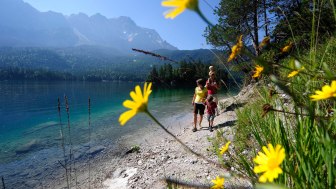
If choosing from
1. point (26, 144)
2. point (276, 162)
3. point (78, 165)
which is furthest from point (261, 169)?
point (26, 144)

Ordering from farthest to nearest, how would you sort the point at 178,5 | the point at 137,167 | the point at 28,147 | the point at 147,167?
the point at 28,147 → the point at 137,167 → the point at 147,167 → the point at 178,5

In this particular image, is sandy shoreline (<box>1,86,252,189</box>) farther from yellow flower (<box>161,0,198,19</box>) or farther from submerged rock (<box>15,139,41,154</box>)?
yellow flower (<box>161,0,198,19</box>)

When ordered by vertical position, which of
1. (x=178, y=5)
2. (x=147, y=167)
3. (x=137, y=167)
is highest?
(x=178, y=5)

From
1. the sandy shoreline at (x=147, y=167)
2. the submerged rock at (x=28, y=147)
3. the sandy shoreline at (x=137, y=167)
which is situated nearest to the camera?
the sandy shoreline at (x=147, y=167)

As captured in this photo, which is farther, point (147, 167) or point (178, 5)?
point (147, 167)

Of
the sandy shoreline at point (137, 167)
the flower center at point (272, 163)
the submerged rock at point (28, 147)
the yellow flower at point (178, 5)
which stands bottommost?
the submerged rock at point (28, 147)

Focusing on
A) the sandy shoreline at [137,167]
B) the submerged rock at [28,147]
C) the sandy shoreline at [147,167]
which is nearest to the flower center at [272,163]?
the sandy shoreline at [147,167]

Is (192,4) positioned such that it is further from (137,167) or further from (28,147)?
(28,147)

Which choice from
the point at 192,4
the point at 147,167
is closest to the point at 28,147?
the point at 147,167

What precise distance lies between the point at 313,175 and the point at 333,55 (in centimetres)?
296

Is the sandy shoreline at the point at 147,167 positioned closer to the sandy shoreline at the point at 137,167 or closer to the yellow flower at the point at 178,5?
the sandy shoreline at the point at 137,167

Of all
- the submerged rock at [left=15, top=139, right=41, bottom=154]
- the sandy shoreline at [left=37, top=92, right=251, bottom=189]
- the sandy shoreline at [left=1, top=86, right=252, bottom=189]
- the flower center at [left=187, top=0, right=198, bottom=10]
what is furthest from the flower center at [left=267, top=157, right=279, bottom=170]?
the submerged rock at [left=15, top=139, right=41, bottom=154]

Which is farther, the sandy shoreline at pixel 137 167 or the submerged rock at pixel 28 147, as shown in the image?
the submerged rock at pixel 28 147

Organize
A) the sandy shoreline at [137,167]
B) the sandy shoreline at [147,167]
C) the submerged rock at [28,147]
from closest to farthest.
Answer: the sandy shoreline at [147,167], the sandy shoreline at [137,167], the submerged rock at [28,147]
